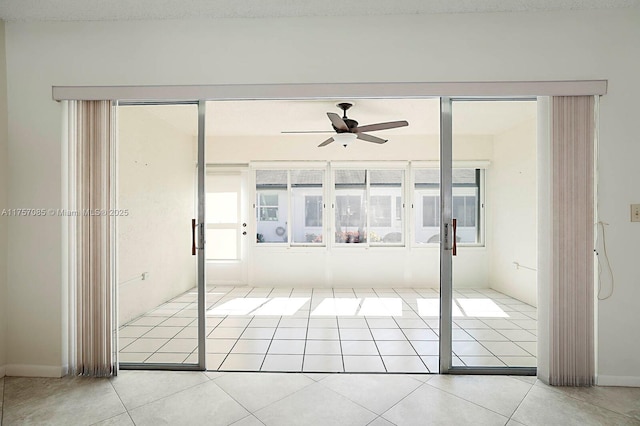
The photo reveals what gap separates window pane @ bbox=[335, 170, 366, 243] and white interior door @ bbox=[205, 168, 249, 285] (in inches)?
60.5

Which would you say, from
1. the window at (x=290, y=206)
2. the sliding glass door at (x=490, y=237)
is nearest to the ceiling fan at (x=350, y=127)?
the sliding glass door at (x=490, y=237)

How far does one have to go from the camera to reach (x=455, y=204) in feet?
18.4

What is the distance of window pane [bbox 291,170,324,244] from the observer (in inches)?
228

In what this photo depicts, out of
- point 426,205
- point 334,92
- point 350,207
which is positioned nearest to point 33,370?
point 334,92

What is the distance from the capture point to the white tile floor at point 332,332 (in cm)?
280

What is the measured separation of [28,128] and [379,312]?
12.2ft

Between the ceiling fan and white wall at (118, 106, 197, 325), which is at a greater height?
the ceiling fan

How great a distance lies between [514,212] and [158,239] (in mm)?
4792

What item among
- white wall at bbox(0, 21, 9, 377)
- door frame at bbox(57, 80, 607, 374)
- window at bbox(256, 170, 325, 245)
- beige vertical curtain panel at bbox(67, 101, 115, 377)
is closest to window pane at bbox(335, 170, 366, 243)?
window at bbox(256, 170, 325, 245)

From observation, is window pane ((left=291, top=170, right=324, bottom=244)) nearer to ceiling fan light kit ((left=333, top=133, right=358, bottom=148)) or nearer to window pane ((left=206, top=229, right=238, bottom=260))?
window pane ((left=206, top=229, right=238, bottom=260))

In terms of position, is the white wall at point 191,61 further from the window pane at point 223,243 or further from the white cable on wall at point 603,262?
the window pane at point 223,243

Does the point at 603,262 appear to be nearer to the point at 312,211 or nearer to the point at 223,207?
the point at 312,211

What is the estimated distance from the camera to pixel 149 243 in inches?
167

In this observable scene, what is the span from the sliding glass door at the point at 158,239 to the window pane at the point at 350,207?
2.34 meters
